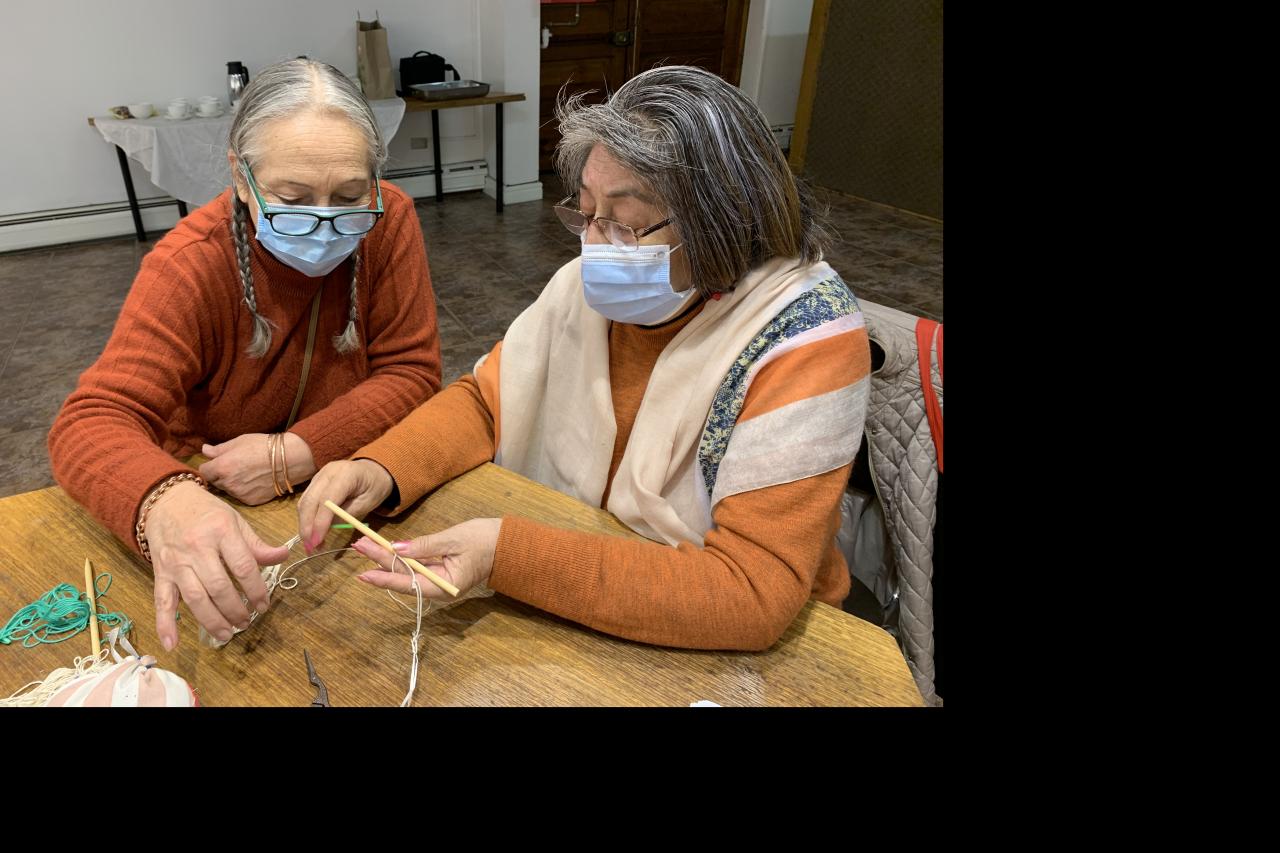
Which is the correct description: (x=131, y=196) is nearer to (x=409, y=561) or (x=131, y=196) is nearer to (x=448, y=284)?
(x=448, y=284)

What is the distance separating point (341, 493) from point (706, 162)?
29.5 inches

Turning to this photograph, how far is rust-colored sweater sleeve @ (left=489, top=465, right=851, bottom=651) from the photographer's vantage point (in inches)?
41.4

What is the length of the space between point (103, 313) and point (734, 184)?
14.3 ft

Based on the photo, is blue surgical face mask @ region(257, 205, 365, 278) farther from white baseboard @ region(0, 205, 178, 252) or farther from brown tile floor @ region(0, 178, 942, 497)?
white baseboard @ region(0, 205, 178, 252)

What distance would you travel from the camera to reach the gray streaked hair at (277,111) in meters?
1.31

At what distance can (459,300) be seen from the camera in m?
4.70

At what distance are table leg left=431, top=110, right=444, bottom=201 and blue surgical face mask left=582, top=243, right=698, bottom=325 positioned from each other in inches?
209

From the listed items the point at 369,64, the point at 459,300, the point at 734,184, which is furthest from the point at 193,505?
the point at 369,64

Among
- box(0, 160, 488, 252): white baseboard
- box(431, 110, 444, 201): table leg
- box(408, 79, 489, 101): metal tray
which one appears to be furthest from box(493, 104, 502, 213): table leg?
box(0, 160, 488, 252): white baseboard

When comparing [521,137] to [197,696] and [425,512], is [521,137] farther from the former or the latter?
[197,696]

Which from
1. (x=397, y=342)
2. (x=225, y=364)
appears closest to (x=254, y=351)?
(x=225, y=364)

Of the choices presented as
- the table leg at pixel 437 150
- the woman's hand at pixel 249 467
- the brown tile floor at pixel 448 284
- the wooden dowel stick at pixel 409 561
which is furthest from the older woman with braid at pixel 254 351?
the table leg at pixel 437 150

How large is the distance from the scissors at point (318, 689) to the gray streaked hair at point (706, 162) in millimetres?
776

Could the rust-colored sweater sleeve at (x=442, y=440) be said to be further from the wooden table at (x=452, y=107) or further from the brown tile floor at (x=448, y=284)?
the wooden table at (x=452, y=107)
